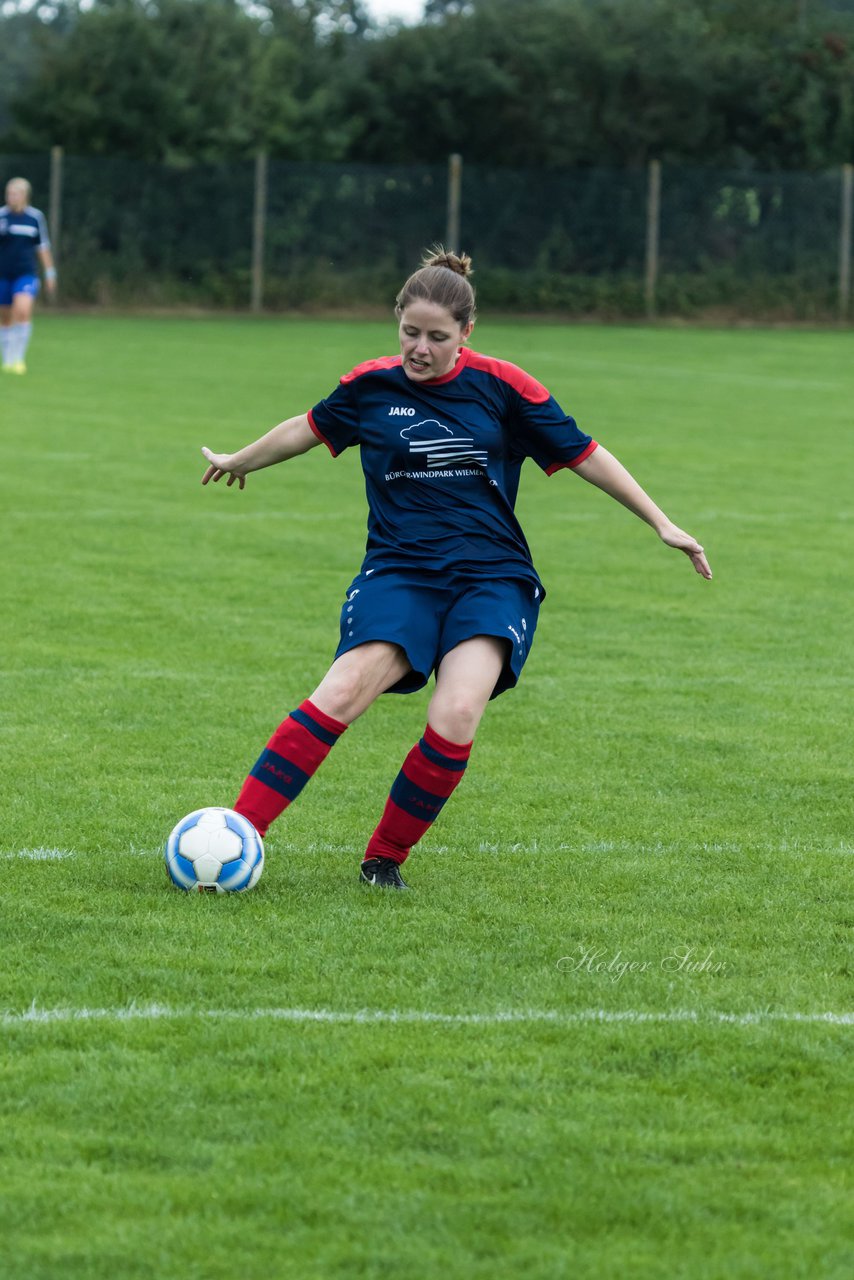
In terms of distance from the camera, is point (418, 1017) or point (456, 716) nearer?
point (418, 1017)

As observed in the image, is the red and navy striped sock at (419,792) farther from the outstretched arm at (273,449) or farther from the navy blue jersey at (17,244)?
the navy blue jersey at (17,244)

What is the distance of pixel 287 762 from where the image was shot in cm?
511

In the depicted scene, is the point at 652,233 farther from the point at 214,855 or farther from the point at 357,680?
the point at 214,855

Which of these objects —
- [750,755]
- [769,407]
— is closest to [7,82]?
[769,407]

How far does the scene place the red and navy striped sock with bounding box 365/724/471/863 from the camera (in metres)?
5.07

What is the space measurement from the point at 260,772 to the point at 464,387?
1172 mm

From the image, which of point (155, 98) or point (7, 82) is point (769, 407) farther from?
point (7, 82)

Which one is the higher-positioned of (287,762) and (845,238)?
(845,238)

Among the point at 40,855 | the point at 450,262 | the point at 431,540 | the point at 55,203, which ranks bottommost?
the point at 40,855

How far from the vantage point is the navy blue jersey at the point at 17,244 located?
22.6 meters

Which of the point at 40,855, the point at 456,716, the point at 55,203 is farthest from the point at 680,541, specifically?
the point at 55,203

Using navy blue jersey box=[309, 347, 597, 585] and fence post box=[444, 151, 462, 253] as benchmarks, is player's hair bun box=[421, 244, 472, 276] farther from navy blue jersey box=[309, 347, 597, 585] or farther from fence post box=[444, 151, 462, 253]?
fence post box=[444, 151, 462, 253]

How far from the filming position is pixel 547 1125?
3.51 m

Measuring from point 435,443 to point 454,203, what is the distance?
102ft
